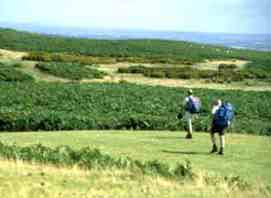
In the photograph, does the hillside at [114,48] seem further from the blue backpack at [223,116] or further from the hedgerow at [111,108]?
the blue backpack at [223,116]

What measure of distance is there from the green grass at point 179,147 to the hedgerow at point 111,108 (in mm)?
4983

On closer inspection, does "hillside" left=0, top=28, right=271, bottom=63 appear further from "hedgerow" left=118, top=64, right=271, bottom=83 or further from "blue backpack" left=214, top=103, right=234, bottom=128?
"blue backpack" left=214, top=103, right=234, bottom=128

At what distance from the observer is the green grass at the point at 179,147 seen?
21297 mm

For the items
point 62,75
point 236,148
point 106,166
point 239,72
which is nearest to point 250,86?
point 239,72

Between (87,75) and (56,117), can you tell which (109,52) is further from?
(56,117)

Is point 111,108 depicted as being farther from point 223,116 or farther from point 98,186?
point 98,186

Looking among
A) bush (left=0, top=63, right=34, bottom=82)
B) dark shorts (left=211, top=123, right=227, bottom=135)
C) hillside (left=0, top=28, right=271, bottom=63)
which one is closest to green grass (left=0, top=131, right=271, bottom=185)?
dark shorts (left=211, top=123, right=227, bottom=135)

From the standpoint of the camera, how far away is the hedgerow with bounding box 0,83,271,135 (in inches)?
1398

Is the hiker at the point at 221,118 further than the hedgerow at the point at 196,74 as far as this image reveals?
No

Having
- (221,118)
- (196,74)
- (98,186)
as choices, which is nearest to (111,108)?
(221,118)

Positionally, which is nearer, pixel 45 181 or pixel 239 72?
pixel 45 181

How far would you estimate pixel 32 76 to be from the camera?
211ft

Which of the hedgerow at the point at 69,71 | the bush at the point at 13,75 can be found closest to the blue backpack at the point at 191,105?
the bush at the point at 13,75

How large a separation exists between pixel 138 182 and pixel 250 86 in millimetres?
49448
